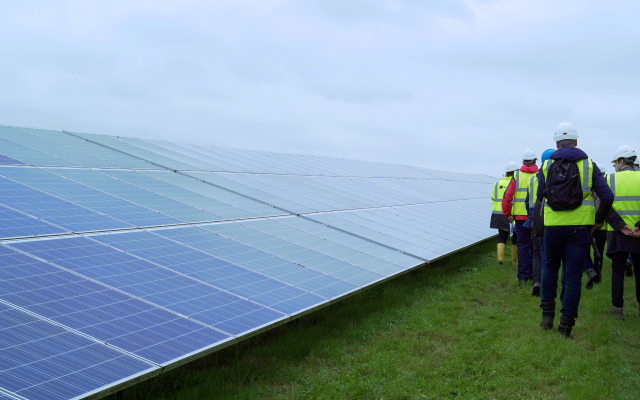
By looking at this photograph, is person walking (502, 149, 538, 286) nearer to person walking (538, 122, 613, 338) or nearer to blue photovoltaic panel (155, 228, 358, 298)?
person walking (538, 122, 613, 338)

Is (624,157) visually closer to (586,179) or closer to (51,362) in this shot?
(586,179)

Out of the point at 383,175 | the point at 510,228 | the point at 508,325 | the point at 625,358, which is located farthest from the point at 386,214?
the point at 383,175

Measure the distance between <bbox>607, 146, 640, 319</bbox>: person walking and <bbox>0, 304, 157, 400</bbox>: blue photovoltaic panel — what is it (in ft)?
23.5

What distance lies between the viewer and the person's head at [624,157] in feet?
30.0

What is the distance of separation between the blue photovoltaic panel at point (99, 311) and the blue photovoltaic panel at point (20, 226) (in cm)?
55

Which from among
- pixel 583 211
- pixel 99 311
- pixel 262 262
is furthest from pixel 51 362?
pixel 583 211

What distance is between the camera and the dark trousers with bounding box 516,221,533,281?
36.3 ft

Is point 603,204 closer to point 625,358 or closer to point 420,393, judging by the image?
point 625,358

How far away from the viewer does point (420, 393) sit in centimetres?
591

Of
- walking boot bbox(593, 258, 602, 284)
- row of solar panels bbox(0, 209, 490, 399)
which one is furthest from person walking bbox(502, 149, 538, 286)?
row of solar panels bbox(0, 209, 490, 399)

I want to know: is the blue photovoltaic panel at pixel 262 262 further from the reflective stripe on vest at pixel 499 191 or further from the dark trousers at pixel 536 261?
the reflective stripe on vest at pixel 499 191

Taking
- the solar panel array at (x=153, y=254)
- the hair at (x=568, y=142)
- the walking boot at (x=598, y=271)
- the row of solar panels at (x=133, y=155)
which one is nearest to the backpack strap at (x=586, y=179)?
the hair at (x=568, y=142)

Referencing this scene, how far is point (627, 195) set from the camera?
8.86 meters

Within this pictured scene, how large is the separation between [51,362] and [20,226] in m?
2.69
